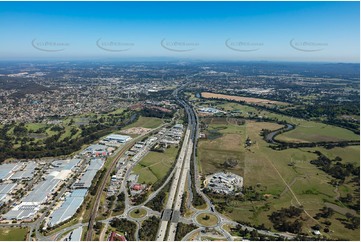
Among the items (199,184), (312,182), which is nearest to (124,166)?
(199,184)

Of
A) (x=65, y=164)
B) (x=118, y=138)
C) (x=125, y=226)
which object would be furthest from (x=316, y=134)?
(x=65, y=164)

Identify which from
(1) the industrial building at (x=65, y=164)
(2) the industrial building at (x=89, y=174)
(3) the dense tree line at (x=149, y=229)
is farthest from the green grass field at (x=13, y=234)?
(1) the industrial building at (x=65, y=164)

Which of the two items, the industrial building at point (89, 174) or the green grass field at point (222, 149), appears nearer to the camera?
the industrial building at point (89, 174)

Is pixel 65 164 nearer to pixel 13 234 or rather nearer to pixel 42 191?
pixel 42 191

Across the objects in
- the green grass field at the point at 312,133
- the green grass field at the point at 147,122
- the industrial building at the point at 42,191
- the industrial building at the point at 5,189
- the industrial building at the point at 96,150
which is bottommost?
the industrial building at the point at 5,189

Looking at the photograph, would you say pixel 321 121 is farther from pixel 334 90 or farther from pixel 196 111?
pixel 334 90

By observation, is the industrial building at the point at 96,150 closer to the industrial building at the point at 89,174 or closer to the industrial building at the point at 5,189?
the industrial building at the point at 89,174

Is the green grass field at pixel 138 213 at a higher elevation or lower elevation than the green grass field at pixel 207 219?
lower
